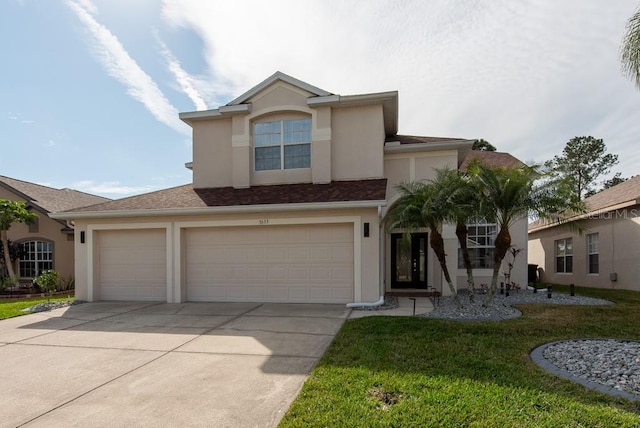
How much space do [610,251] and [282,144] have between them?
44.7 ft

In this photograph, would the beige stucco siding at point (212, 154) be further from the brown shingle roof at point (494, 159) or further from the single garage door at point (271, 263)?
the brown shingle roof at point (494, 159)

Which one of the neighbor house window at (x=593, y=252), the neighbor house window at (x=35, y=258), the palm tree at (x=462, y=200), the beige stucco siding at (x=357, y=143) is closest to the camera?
the palm tree at (x=462, y=200)

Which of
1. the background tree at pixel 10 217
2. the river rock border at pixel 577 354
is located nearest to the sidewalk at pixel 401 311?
the river rock border at pixel 577 354

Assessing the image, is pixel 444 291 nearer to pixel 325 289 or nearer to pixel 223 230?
pixel 325 289

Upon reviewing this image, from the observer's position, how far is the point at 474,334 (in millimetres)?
6527

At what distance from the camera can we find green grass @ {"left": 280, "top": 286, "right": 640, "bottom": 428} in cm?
348

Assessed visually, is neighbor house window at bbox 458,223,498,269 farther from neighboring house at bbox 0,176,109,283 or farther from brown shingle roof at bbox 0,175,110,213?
brown shingle roof at bbox 0,175,110,213

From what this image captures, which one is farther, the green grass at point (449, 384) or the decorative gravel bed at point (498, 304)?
the decorative gravel bed at point (498, 304)

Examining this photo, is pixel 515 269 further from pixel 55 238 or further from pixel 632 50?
pixel 55 238

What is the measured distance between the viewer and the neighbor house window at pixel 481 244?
43.4ft

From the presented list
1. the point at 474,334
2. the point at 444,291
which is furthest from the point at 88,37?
the point at 444,291

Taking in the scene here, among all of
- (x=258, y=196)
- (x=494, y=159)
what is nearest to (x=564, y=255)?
(x=494, y=159)

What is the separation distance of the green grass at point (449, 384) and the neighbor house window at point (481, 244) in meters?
6.17

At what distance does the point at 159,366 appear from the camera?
17.2 ft
